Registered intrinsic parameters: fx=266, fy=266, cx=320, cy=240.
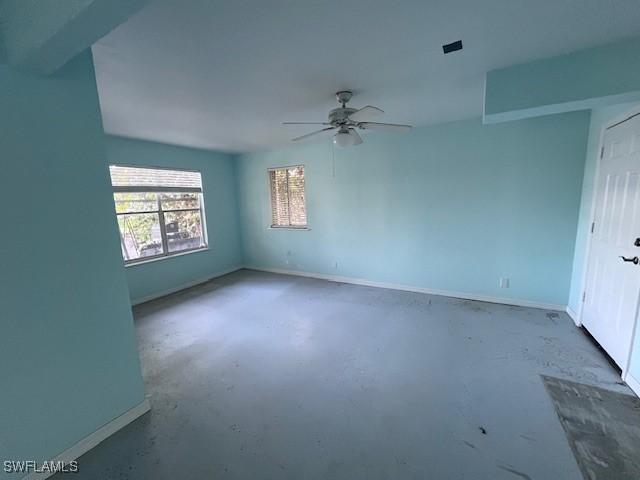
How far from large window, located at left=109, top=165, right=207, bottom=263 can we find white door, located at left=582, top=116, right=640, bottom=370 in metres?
5.30

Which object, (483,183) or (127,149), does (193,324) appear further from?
(483,183)

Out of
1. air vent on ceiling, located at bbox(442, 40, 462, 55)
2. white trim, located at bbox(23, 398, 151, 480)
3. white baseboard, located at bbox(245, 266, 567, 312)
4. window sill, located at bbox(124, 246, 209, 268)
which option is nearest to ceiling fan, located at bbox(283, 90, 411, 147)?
air vent on ceiling, located at bbox(442, 40, 462, 55)

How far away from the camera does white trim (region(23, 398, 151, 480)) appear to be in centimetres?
146

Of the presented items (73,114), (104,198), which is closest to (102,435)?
(104,198)

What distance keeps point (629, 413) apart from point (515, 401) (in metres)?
0.66

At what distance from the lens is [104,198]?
163 cm

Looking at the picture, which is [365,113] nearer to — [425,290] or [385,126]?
[385,126]

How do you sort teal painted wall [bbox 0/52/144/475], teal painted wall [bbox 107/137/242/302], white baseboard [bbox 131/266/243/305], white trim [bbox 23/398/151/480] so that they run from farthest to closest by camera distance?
white baseboard [bbox 131/266/243/305] < teal painted wall [bbox 107/137/242/302] < white trim [bbox 23/398/151/480] < teal painted wall [bbox 0/52/144/475]

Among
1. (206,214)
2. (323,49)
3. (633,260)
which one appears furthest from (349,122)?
(206,214)

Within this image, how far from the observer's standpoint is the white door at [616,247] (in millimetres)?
2045

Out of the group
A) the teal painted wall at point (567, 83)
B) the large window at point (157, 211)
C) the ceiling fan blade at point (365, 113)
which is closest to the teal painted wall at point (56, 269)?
the ceiling fan blade at point (365, 113)

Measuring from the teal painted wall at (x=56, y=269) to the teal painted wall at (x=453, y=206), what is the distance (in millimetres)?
3322

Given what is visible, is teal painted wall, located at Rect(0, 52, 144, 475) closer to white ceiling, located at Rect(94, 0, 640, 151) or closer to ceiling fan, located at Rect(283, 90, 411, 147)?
white ceiling, located at Rect(94, 0, 640, 151)

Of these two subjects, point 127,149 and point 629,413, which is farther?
point 127,149
